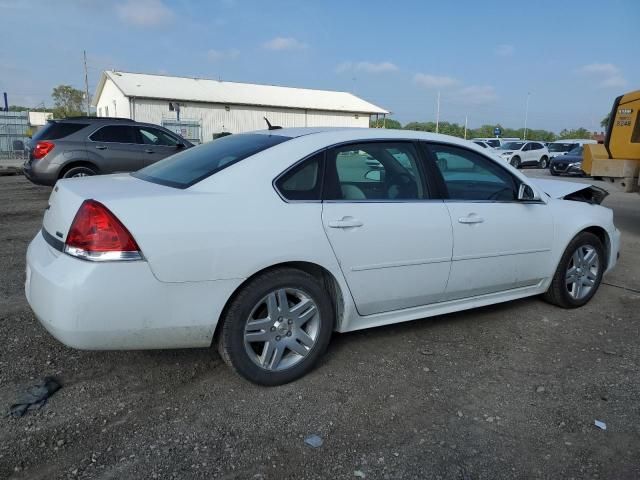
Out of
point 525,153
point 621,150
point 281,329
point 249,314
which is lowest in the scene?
point 281,329

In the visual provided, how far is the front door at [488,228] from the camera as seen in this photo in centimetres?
375

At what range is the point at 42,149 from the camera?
977 centimetres

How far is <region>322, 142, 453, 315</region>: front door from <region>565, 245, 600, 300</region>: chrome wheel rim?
154 centimetres

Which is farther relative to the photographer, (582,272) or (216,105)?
(216,105)

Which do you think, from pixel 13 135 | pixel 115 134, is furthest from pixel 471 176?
pixel 13 135

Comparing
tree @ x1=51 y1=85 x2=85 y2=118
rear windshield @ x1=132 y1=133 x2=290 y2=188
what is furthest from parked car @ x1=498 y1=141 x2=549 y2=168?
tree @ x1=51 y1=85 x2=85 y2=118

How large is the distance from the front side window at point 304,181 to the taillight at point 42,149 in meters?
8.22

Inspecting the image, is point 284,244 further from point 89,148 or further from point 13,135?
point 13,135

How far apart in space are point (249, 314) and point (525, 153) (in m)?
29.5

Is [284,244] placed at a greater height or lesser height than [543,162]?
greater

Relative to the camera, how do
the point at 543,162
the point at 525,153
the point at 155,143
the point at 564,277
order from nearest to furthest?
the point at 564,277
the point at 155,143
the point at 525,153
the point at 543,162

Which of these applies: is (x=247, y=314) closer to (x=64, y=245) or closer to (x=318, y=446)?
(x=318, y=446)

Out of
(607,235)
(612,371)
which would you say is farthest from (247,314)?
(607,235)

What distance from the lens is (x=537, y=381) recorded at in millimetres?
3359
